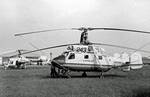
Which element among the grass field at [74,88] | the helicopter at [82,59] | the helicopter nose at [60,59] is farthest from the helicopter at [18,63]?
the grass field at [74,88]

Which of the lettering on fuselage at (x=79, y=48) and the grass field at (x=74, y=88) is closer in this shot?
the grass field at (x=74, y=88)

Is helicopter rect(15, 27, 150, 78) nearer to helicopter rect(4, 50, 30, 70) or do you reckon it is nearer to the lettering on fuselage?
the lettering on fuselage

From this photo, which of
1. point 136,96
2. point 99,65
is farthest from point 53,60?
point 136,96

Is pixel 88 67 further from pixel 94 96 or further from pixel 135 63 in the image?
pixel 94 96

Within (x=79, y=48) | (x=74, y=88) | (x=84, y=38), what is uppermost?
(x=84, y=38)

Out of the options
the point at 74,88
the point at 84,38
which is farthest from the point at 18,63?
the point at 74,88

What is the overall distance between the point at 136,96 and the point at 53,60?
1108 cm

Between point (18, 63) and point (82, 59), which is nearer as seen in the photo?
point (82, 59)

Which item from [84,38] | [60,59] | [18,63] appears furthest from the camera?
[18,63]

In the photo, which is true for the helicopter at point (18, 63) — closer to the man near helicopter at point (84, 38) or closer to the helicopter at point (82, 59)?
the helicopter at point (82, 59)

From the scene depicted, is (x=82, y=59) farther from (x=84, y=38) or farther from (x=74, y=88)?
(x=74, y=88)

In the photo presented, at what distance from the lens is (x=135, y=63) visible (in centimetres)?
2572

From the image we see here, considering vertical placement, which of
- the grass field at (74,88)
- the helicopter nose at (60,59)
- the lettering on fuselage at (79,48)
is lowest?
the grass field at (74,88)

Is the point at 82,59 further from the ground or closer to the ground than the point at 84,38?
closer to the ground
